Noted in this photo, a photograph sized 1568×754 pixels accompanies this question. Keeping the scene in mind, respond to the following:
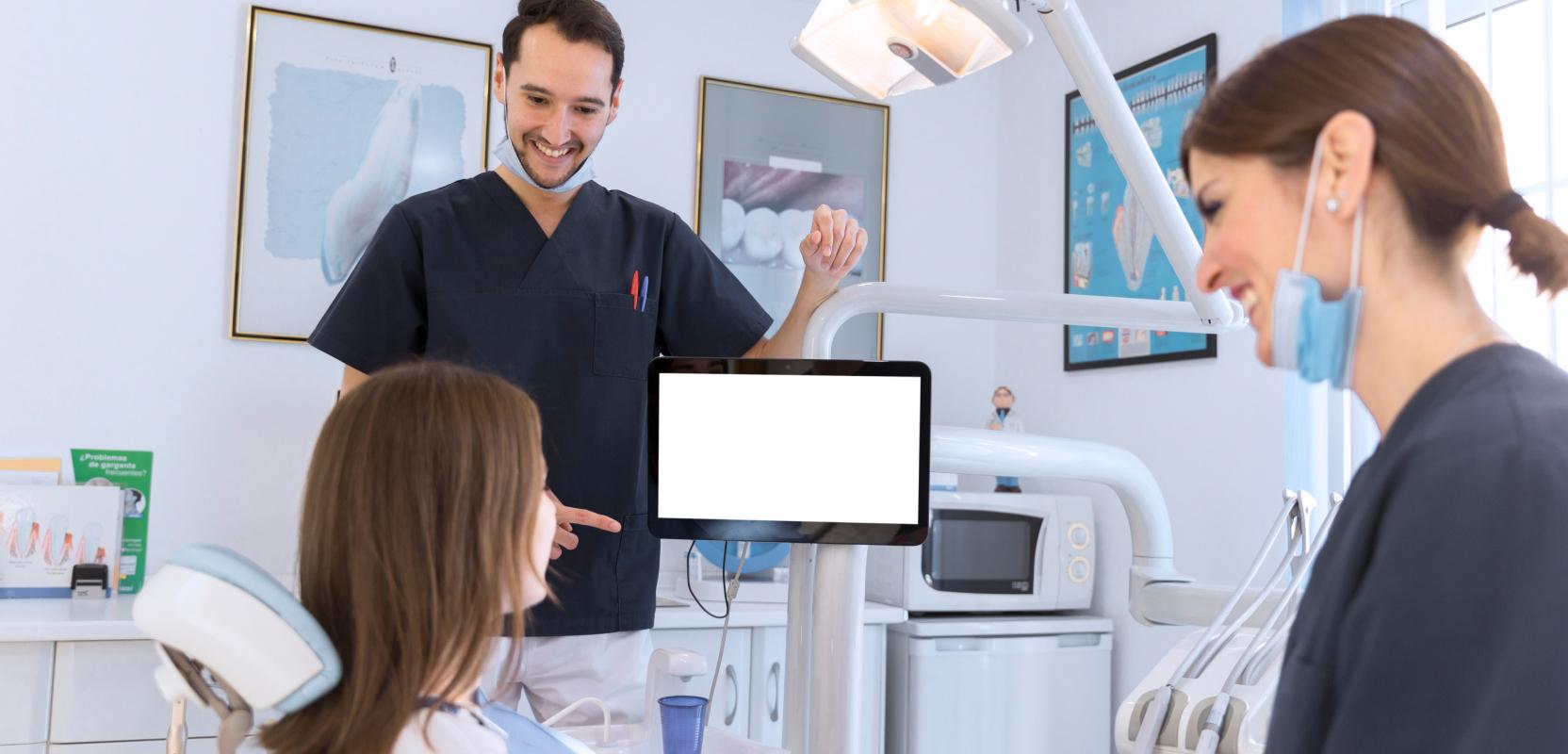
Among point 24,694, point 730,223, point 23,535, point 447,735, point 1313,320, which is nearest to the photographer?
point 1313,320

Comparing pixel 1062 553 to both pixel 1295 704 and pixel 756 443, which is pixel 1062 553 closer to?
pixel 756 443

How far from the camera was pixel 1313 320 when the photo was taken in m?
0.68

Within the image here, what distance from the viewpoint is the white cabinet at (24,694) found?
6.75 ft

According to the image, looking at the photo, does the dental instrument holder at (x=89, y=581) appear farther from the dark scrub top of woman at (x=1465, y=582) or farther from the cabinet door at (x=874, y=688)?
the dark scrub top of woman at (x=1465, y=582)

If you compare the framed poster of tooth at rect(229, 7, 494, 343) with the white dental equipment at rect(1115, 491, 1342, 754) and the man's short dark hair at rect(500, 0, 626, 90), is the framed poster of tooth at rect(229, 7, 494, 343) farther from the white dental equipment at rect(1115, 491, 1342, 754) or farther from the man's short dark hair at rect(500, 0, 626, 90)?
the white dental equipment at rect(1115, 491, 1342, 754)

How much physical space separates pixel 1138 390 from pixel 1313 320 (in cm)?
230

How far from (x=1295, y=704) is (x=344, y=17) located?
2.66m

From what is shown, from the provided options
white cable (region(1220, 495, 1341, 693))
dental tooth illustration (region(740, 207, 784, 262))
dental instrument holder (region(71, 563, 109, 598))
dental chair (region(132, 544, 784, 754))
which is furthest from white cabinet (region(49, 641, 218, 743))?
white cable (region(1220, 495, 1341, 693))

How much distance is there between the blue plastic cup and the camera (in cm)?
120

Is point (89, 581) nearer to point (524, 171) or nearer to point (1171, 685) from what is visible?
point (524, 171)

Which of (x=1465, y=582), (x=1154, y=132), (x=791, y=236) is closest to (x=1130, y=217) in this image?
(x=1154, y=132)

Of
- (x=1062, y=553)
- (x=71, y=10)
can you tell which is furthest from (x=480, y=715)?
(x=71, y=10)

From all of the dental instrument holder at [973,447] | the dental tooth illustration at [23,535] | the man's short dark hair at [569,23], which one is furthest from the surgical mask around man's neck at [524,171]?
the dental tooth illustration at [23,535]

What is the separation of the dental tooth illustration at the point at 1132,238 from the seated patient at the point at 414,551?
2.20m
